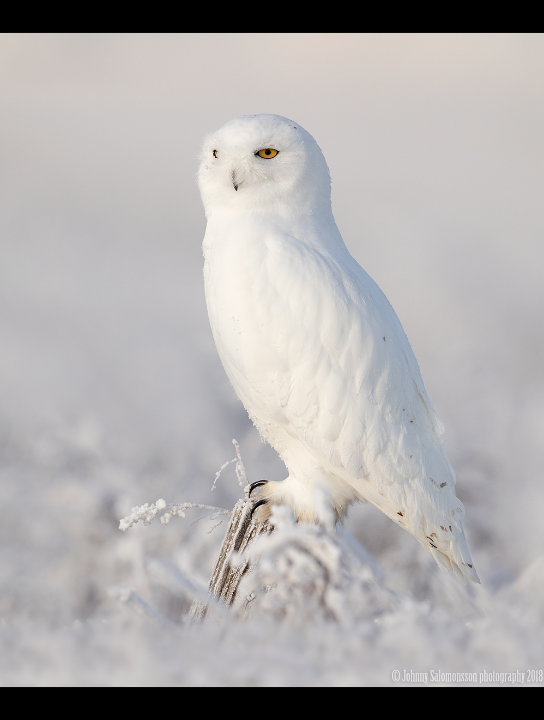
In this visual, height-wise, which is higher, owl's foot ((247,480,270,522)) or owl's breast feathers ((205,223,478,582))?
owl's breast feathers ((205,223,478,582))

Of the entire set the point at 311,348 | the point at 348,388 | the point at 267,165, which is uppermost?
the point at 267,165

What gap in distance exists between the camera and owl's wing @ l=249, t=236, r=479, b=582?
2.42 meters

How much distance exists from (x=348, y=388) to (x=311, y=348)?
219 mm

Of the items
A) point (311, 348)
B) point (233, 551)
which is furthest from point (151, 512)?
point (311, 348)

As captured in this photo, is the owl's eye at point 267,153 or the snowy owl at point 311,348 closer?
the snowy owl at point 311,348

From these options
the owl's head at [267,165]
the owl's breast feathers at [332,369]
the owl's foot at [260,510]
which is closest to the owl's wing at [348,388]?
the owl's breast feathers at [332,369]

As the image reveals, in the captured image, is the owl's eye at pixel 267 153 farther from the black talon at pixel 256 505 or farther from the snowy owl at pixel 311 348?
the black talon at pixel 256 505

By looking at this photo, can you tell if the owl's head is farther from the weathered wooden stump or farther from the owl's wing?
the weathered wooden stump

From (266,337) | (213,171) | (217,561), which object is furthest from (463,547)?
(213,171)

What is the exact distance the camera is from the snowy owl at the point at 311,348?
Result: 2424 mm

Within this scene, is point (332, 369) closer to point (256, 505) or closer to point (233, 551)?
point (256, 505)

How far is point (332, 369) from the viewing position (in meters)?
2.44

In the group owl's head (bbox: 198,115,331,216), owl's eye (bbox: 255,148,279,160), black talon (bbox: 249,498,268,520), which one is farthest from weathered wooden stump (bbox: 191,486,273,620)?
owl's eye (bbox: 255,148,279,160)

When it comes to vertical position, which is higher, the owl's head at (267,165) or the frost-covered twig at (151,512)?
the owl's head at (267,165)
